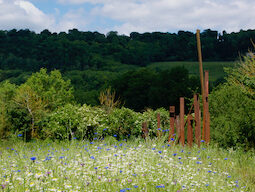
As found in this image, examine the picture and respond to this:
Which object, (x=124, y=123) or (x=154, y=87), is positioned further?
(x=154, y=87)

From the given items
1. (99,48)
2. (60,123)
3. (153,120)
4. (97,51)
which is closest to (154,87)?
(153,120)

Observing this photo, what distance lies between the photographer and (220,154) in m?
7.54

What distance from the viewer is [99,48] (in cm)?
8569

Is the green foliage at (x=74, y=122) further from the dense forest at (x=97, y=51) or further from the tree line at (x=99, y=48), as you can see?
the tree line at (x=99, y=48)

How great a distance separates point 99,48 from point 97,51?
1.22 metres

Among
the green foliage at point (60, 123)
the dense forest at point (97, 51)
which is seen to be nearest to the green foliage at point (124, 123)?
the green foliage at point (60, 123)

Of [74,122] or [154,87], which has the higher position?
[154,87]

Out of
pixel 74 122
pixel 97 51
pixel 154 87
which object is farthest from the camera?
pixel 97 51

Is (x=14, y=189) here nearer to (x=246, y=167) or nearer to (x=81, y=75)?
(x=246, y=167)

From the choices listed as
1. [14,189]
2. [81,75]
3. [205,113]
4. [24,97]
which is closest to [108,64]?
[81,75]

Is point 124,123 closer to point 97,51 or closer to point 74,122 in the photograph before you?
point 74,122

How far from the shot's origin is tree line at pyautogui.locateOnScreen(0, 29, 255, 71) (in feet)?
239

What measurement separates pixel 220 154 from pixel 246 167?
855mm

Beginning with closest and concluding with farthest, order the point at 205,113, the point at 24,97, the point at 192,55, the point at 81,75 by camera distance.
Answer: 1. the point at 205,113
2. the point at 24,97
3. the point at 81,75
4. the point at 192,55
